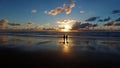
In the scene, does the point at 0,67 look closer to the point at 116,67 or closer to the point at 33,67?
the point at 33,67

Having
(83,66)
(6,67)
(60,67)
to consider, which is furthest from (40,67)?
(83,66)

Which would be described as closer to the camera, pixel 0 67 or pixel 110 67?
pixel 0 67

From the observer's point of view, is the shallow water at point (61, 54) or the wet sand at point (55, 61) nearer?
the wet sand at point (55, 61)

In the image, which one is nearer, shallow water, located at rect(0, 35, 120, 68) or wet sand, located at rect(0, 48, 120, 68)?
wet sand, located at rect(0, 48, 120, 68)

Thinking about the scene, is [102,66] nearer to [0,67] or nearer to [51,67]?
[51,67]

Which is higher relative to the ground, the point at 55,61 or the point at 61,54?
the point at 55,61

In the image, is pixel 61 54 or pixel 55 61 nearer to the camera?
pixel 55 61

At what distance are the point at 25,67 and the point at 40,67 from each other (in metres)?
1.14

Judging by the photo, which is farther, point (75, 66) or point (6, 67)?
point (75, 66)

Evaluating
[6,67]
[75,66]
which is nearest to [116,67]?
[75,66]

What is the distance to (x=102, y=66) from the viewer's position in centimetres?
1404

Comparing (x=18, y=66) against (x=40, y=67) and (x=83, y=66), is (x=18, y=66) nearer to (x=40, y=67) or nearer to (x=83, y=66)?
(x=40, y=67)

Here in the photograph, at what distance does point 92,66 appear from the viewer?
13.9m

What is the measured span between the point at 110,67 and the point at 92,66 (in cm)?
142
